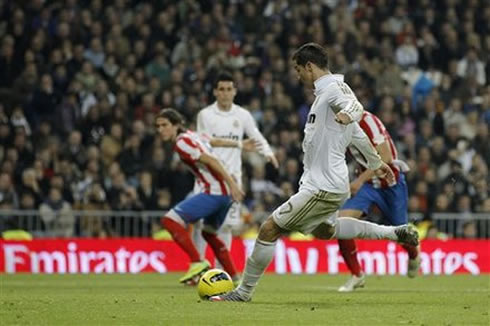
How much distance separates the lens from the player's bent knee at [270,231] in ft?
Result: 40.4

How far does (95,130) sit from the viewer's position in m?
25.4

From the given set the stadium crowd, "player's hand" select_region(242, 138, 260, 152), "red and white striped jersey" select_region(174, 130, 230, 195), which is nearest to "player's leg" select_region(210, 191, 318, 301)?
"red and white striped jersey" select_region(174, 130, 230, 195)

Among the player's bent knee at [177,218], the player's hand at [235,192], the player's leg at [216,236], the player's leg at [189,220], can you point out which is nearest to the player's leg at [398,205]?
the player's hand at [235,192]

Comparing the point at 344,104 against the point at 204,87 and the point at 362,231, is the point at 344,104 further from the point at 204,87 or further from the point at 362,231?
the point at 204,87

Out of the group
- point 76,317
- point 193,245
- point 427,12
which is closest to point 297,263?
point 193,245

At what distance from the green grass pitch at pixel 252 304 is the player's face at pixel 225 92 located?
8.25ft

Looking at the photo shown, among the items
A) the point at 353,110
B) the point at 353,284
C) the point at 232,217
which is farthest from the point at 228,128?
the point at 353,110

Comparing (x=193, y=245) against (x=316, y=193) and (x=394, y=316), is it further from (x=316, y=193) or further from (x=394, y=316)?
(x=394, y=316)

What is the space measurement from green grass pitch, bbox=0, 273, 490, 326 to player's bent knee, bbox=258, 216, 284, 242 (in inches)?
24.6

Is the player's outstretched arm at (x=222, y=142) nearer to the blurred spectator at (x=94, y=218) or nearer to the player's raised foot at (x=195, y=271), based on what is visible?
the player's raised foot at (x=195, y=271)

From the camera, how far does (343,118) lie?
1150 centimetres

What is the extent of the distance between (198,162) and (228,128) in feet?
4.48

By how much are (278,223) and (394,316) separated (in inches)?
67.5

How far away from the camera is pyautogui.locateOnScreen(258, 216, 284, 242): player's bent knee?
12320 millimetres
